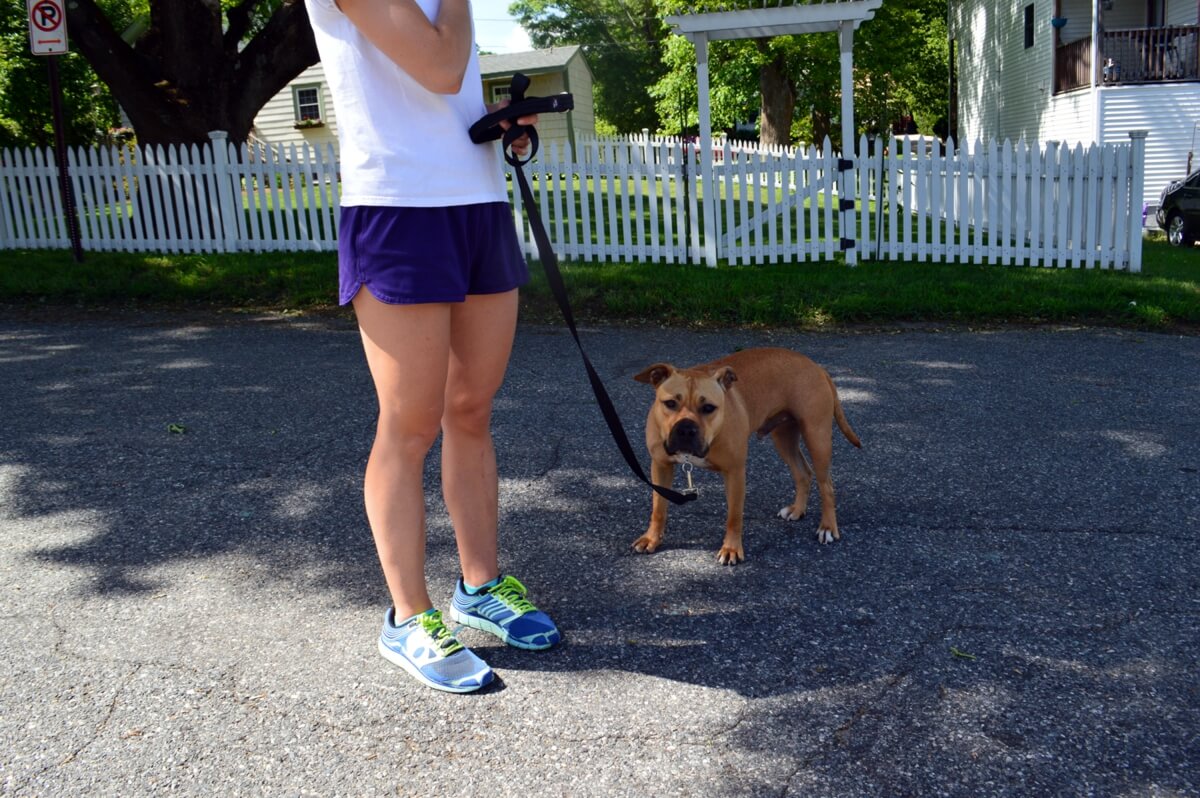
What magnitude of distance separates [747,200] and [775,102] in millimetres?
20522

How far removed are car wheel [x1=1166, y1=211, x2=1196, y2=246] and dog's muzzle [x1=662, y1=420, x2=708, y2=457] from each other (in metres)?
16.8

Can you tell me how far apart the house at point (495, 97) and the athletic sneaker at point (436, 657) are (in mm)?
21948

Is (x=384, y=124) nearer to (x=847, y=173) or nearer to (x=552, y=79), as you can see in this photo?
(x=847, y=173)

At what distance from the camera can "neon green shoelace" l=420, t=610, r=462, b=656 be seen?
2.94 meters

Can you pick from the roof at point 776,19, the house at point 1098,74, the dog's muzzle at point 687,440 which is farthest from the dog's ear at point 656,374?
the house at point 1098,74

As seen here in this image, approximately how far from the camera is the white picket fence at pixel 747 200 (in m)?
10.4

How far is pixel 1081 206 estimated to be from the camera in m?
10.4

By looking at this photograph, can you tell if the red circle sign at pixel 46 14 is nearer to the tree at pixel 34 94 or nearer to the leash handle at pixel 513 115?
the leash handle at pixel 513 115

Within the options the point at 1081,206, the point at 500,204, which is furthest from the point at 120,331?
the point at 1081,206

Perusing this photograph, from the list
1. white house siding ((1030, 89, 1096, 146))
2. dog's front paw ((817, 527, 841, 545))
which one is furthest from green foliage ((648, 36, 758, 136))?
dog's front paw ((817, 527, 841, 545))

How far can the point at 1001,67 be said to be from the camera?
2844cm

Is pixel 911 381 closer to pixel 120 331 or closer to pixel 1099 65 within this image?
pixel 120 331

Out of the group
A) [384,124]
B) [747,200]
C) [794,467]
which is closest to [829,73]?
[747,200]

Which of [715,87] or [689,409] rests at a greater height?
[715,87]
